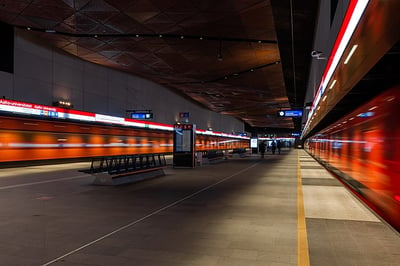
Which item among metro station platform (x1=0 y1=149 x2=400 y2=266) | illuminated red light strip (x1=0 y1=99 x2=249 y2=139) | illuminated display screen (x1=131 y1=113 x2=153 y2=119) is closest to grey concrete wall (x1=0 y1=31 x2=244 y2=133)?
illuminated red light strip (x1=0 y1=99 x2=249 y2=139)

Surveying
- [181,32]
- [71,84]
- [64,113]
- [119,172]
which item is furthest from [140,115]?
[119,172]

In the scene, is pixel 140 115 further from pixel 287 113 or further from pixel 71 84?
pixel 287 113

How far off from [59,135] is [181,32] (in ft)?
35.5

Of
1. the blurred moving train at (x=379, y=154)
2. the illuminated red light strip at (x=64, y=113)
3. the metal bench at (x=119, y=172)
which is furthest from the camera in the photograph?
the illuminated red light strip at (x=64, y=113)

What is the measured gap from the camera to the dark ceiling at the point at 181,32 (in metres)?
12.5

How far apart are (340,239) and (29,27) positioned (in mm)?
17509

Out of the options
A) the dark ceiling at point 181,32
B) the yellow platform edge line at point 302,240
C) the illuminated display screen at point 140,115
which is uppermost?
the dark ceiling at point 181,32

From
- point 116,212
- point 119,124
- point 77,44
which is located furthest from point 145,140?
point 116,212

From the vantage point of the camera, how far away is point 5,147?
647 inches

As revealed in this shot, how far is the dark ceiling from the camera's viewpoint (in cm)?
1254

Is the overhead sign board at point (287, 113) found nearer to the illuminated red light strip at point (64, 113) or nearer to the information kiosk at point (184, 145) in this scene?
the information kiosk at point (184, 145)

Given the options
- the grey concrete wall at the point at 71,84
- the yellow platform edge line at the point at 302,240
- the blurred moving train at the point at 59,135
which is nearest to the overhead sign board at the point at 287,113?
the blurred moving train at the point at 59,135

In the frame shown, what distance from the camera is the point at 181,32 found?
15875 mm

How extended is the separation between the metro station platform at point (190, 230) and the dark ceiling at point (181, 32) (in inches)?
275
